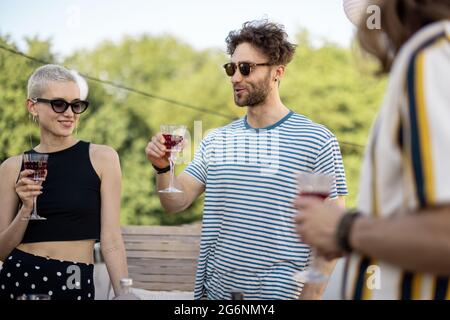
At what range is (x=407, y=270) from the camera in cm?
162

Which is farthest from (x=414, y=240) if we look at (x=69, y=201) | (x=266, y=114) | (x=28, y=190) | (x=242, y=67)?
Result: (x=242, y=67)

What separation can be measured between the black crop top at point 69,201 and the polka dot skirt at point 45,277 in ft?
0.37

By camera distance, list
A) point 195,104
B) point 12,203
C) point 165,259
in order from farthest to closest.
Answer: point 195,104 < point 165,259 < point 12,203

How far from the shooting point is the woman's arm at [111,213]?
11.6 feet

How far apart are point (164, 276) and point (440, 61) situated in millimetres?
4510

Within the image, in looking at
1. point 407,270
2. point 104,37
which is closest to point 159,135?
point 407,270

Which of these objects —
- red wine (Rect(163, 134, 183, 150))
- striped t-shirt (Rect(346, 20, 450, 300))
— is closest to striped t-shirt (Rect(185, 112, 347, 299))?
red wine (Rect(163, 134, 183, 150))

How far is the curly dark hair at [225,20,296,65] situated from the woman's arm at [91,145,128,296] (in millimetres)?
1135

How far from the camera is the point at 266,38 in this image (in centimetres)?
434

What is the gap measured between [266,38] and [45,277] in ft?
6.09

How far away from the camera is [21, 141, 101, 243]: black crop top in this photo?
3.57 metres

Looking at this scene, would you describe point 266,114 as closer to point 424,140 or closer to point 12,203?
point 12,203

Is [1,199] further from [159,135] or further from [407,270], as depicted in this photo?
[407,270]

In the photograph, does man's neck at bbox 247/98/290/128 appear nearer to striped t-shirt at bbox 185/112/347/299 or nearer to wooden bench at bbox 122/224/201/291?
striped t-shirt at bbox 185/112/347/299
